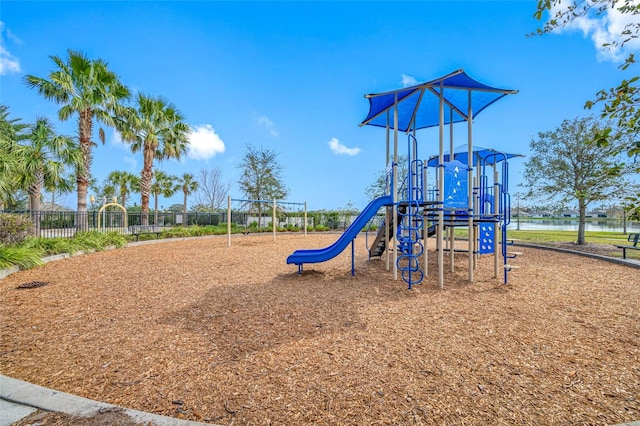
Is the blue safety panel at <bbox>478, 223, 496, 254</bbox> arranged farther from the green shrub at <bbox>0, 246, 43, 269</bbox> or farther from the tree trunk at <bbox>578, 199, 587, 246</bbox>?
the green shrub at <bbox>0, 246, 43, 269</bbox>

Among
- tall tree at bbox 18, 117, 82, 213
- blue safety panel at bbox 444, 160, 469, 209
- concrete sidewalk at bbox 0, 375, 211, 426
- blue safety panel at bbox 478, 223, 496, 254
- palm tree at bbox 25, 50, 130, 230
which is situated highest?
palm tree at bbox 25, 50, 130, 230

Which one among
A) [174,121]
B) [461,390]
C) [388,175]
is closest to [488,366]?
[461,390]

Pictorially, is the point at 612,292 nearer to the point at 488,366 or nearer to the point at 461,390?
the point at 488,366

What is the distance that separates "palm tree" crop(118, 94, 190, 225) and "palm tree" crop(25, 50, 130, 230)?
64.8 inches

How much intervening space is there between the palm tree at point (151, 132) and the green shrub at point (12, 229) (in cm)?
842

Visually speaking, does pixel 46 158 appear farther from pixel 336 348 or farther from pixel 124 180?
pixel 124 180

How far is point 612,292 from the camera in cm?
508

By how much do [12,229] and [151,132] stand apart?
34.9 ft

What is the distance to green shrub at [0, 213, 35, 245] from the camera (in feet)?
26.1

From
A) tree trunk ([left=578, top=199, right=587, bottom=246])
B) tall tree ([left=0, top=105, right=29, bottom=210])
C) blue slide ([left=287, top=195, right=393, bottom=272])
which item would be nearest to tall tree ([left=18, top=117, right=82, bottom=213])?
tall tree ([left=0, top=105, right=29, bottom=210])

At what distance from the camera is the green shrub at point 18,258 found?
20.9 ft

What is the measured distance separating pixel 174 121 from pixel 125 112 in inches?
151

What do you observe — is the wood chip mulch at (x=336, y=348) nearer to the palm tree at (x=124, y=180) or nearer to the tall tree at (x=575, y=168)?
the tall tree at (x=575, y=168)

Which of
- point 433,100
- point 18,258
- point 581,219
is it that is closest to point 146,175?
point 18,258
